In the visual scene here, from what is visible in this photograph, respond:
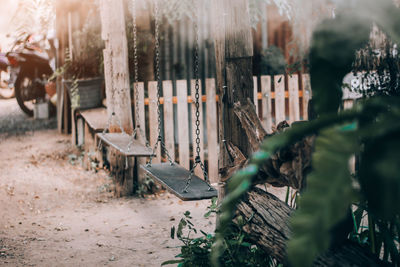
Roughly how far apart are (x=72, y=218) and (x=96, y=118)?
2060mm

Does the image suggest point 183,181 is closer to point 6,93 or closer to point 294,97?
point 294,97

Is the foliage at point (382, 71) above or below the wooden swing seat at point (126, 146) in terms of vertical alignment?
above

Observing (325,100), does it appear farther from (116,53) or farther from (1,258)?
(116,53)

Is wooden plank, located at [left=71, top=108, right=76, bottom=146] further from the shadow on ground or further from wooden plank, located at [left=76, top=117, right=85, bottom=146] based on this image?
the shadow on ground

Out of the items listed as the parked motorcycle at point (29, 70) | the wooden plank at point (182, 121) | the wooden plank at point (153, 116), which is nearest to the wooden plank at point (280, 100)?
the wooden plank at point (182, 121)

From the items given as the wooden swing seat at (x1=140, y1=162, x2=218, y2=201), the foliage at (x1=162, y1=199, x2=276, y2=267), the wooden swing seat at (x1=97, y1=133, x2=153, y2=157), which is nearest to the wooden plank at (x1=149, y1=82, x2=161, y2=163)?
the wooden swing seat at (x1=97, y1=133, x2=153, y2=157)

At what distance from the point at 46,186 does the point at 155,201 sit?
1.50 meters

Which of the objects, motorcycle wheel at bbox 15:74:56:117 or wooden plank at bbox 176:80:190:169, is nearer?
wooden plank at bbox 176:80:190:169

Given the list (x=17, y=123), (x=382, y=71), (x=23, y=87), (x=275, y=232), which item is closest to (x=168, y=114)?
(x=382, y=71)

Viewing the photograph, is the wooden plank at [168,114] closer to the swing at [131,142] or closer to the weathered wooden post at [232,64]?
the swing at [131,142]

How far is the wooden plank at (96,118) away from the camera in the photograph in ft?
21.7

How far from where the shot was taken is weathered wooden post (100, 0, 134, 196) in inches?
233

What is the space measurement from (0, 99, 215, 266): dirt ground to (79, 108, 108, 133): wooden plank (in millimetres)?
663

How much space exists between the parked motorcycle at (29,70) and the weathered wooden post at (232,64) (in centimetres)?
777
